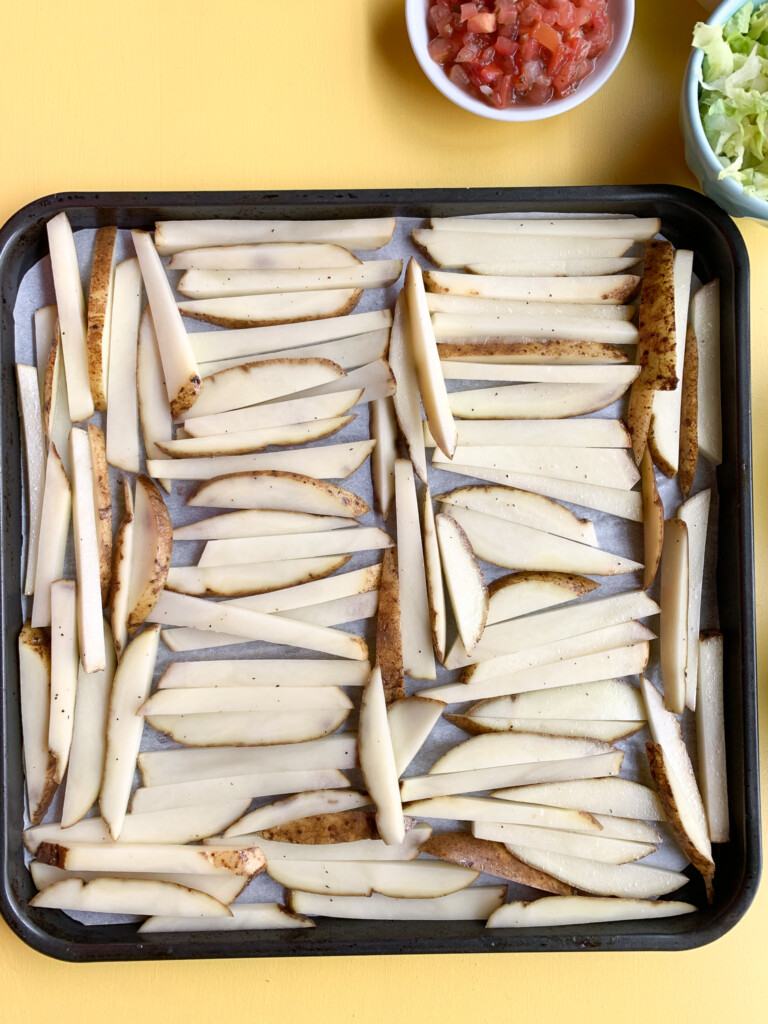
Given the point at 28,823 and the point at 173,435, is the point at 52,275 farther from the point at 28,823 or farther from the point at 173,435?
the point at 28,823

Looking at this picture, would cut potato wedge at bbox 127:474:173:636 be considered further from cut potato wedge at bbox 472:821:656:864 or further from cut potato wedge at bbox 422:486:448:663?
cut potato wedge at bbox 472:821:656:864

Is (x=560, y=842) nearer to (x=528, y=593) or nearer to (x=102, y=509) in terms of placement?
(x=528, y=593)

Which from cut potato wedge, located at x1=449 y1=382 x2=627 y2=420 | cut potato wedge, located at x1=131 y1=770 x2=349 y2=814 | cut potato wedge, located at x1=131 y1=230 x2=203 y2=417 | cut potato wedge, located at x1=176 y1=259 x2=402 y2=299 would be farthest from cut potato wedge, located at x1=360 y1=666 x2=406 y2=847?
cut potato wedge, located at x1=176 y1=259 x2=402 y2=299

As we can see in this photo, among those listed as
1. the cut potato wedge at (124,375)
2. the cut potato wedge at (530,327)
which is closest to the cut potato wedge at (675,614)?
the cut potato wedge at (530,327)

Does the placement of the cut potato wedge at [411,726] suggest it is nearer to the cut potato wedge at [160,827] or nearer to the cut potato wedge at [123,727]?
the cut potato wedge at [160,827]

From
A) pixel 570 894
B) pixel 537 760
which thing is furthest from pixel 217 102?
pixel 570 894
